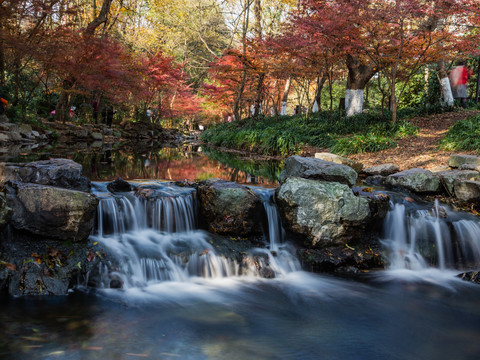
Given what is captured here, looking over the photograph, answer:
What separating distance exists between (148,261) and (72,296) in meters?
0.98

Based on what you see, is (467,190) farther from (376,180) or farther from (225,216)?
(225,216)

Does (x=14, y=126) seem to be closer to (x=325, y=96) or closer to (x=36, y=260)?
(x=36, y=260)

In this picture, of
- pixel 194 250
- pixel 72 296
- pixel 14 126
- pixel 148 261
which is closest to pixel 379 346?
pixel 194 250

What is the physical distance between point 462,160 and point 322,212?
4.51 m

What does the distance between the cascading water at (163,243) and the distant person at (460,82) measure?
44.6ft

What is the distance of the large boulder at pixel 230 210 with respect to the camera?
5.27 meters

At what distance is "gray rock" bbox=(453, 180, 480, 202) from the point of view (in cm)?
636

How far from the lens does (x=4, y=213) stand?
3.86 m

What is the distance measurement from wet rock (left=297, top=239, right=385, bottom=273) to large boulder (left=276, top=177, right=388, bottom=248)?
0.11 metres

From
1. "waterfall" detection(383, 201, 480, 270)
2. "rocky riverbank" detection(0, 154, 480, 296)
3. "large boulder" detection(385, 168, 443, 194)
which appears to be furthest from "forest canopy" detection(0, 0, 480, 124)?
"waterfall" detection(383, 201, 480, 270)

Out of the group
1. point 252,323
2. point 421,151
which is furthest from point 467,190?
point 252,323

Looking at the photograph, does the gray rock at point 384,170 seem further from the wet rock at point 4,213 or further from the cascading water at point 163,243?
the wet rock at point 4,213

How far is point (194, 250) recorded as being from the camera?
15.9 feet

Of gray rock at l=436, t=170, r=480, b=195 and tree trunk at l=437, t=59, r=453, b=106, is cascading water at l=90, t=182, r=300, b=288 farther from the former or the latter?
tree trunk at l=437, t=59, r=453, b=106
